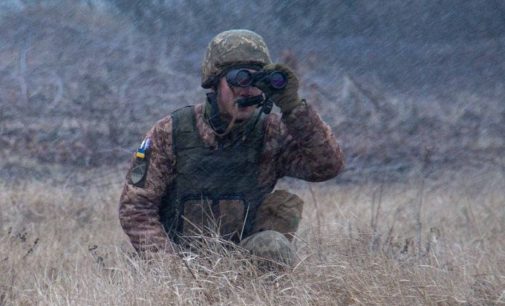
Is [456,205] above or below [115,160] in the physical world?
below

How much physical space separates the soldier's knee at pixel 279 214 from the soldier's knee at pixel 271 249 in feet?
0.86

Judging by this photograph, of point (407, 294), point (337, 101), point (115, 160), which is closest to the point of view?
point (407, 294)

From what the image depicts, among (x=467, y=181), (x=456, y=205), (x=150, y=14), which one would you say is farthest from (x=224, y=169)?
(x=150, y=14)

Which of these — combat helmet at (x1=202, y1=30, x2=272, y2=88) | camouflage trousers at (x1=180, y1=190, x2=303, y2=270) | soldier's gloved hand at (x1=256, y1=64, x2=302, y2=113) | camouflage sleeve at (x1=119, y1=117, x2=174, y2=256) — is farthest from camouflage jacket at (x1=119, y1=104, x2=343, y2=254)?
soldier's gloved hand at (x1=256, y1=64, x2=302, y2=113)

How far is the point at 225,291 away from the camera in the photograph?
14.6 feet

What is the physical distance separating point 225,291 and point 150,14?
9.83 m

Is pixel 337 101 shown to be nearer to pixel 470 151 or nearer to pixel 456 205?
pixel 470 151

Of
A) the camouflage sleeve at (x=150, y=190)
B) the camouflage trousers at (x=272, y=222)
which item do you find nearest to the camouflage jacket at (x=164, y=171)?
the camouflage sleeve at (x=150, y=190)

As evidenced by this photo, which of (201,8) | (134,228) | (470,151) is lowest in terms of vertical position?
(470,151)

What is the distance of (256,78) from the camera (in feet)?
15.2

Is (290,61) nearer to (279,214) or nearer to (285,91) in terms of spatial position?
(279,214)

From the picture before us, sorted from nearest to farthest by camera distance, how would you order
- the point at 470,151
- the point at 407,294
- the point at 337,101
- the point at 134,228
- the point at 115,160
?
the point at 407,294
the point at 134,228
the point at 115,160
the point at 470,151
the point at 337,101

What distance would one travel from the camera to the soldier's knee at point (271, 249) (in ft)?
15.3

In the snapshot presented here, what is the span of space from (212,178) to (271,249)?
564 millimetres
